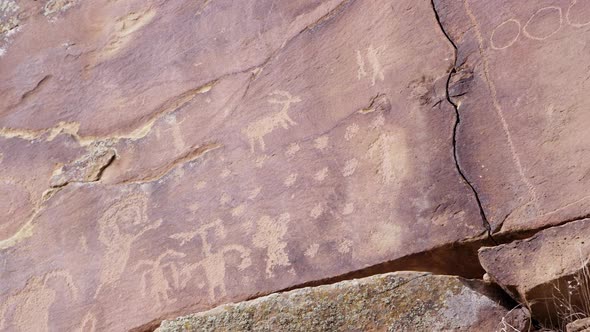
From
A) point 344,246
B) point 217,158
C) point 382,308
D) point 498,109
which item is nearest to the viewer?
point 382,308

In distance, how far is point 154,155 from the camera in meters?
3.14

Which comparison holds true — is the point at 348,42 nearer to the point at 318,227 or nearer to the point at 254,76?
the point at 254,76

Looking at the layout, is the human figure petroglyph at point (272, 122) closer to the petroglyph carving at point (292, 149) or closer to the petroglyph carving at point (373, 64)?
the petroglyph carving at point (292, 149)

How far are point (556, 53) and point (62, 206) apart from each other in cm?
179

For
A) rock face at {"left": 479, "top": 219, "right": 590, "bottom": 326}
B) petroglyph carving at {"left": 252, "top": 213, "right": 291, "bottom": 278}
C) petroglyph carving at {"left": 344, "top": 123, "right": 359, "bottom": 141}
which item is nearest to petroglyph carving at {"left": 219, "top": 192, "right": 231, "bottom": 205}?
petroglyph carving at {"left": 252, "top": 213, "right": 291, "bottom": 278}

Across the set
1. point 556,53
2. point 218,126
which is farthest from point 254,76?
point 556,53

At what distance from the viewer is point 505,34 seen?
255 cm

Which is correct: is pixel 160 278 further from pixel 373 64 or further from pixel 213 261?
pixel 373 64

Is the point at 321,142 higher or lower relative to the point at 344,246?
higher

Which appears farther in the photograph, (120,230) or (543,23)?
(120,230)

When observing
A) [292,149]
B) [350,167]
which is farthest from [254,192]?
[350,167]

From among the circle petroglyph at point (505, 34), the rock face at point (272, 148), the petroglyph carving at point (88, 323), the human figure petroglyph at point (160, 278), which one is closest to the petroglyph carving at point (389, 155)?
the rock face at point (272, 148)

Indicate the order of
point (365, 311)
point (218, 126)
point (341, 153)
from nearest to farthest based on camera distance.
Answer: point (365, 311)
point (341, 153)
point (218, 126)

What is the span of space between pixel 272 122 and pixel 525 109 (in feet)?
2.80
